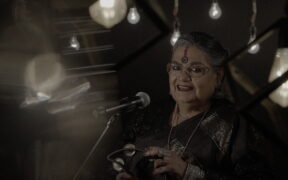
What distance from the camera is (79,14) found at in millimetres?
4109

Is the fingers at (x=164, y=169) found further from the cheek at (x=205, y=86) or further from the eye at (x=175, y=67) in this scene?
the eye at (x=175, y=67)

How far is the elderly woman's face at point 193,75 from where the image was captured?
2773 mm

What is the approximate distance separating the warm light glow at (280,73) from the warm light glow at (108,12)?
6.21ft

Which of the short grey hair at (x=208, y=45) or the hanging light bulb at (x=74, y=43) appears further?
the hanging light bulb at (x=74, y=43)

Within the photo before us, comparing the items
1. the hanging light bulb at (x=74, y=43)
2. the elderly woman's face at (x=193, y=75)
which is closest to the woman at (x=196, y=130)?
the elderly woman's face at (x=193, y=75)

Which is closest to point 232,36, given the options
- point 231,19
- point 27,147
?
point 231,19

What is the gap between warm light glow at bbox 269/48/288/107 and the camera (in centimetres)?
374

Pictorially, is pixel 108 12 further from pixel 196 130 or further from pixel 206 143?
pixel 206 143

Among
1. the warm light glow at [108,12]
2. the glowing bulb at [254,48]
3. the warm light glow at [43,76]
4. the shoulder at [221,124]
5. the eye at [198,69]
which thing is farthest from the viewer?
the warm light glow at [108,12]

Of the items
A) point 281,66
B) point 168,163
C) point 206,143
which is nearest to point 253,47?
point 281,66

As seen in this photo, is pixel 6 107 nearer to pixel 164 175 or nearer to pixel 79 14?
pixel 79 14

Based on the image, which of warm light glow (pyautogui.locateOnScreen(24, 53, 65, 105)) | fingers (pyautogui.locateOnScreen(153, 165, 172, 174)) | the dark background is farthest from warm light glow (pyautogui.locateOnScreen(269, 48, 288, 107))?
warm light glow (pyautogui.locateOnScreen(24, 53, 65, 105))

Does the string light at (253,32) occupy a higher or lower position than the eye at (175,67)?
higher

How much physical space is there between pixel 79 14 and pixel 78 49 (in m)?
0.42
